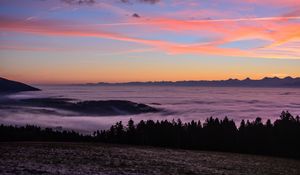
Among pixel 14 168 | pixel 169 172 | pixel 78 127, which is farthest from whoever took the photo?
pixel 78 127

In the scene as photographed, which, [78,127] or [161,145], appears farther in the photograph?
[78,127]

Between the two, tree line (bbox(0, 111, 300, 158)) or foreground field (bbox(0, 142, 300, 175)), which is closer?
foreground field (bbox(0, 142, 300, 175))

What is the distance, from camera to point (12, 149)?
5794cm

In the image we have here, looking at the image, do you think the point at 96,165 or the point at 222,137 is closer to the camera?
the point at 96,165

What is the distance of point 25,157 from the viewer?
49906 millimetres

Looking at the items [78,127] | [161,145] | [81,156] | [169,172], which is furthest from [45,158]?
[78,127]

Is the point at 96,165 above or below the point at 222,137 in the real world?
below

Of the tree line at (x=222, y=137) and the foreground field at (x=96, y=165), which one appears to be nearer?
the foreground field at (x=96, y=165)

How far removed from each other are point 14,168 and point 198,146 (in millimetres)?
57129

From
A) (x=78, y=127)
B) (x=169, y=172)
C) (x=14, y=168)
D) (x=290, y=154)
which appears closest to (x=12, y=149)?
(x=14, y=168)

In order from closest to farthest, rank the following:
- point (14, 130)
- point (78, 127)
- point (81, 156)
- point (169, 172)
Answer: point (169, 172) < point (81, 156) < point (14, 130) < point (78, 127)

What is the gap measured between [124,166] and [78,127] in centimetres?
11746

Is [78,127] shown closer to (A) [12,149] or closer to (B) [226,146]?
(B) [226,146]

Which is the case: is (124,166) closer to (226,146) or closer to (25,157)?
(25,157)
